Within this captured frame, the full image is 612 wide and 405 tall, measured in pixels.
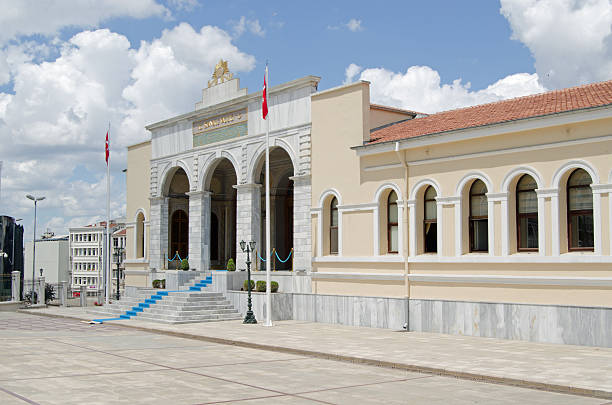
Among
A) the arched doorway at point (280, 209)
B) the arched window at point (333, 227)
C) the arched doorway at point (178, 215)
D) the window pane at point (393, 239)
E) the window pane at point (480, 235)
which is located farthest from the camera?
the arched doorway at point (178, 215)

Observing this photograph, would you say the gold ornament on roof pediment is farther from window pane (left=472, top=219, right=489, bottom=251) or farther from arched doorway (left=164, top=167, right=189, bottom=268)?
window pane (left=472, top=219, right=489, bottom=251)

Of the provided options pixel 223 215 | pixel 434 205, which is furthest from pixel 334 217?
pixel 223 215

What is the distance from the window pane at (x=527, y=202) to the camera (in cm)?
1978

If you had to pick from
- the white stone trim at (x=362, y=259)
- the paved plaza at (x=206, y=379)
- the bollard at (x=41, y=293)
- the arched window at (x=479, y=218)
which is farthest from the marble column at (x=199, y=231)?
the arched window at (x=479, y=218)

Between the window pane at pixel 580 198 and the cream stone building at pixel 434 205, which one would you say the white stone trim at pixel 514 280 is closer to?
the cream stone building at pixel 434 205

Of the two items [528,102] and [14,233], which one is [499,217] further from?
[14,233]

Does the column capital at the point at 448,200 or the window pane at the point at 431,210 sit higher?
the column capital at the point at 448,200

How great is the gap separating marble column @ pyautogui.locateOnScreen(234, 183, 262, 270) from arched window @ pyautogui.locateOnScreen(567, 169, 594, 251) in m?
14.3

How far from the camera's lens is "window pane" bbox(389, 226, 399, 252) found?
23828 mm

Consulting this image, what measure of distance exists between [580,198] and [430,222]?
209 inches

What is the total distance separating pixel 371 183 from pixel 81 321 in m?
13.9

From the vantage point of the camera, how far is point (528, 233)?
1997 centimetres

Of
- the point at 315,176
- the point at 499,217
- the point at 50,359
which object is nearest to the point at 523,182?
the point at 499,217

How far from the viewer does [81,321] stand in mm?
28562
